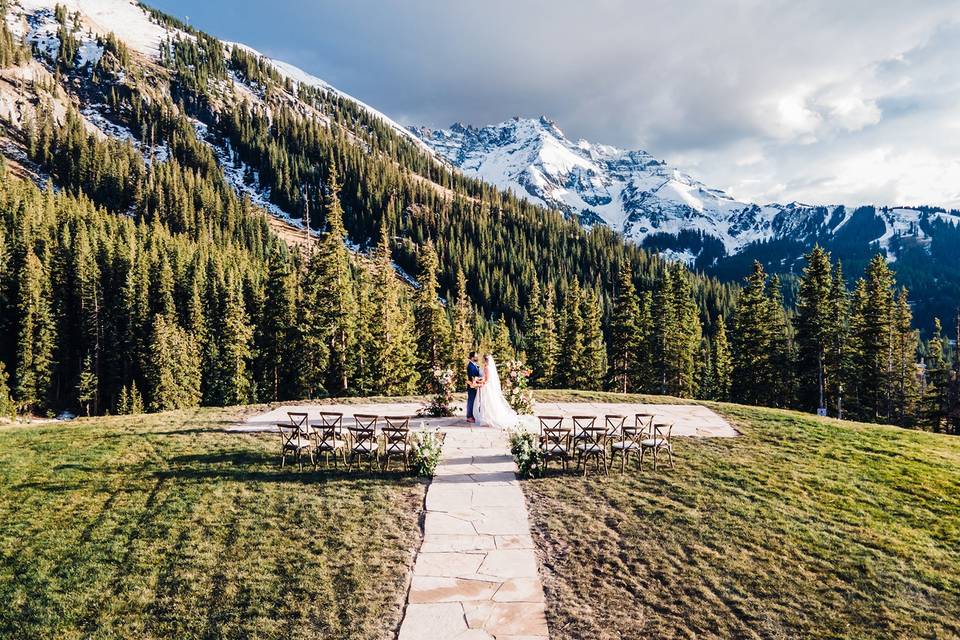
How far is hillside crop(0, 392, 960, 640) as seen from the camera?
6816 millimetres

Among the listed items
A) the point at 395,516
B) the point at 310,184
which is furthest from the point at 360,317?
the point at 310,184

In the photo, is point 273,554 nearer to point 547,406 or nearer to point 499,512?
point 499,512

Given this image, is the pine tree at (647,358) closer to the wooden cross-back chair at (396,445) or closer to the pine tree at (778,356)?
the pine tree at (778,356)

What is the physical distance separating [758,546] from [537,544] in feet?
12.6

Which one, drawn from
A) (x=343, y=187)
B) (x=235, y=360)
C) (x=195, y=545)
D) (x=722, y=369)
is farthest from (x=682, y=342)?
(x=343, y=187)

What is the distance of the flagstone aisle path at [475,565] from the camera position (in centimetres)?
654

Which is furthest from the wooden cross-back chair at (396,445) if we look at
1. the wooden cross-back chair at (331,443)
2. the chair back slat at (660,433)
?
the chair back slat at (660,433)

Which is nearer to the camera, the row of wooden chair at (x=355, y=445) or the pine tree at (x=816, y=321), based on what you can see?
the row of wooden chair at (x=355, y=445)

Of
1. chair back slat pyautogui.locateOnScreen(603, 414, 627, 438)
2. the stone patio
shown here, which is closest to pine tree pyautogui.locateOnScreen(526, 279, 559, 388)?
chair back slat pyautogui.locateOnScreen(603, 414, 627, 438)

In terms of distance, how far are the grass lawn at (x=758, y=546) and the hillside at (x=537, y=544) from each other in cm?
4

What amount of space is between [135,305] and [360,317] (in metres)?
38.9

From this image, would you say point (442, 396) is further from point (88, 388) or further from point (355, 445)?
point (88, 388)

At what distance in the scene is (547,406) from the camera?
758 inches

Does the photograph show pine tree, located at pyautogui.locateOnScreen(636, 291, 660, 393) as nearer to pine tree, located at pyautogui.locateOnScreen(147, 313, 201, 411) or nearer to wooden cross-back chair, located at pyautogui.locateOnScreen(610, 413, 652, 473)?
wooden cross-back chair, located at pyautogui.locateOnScreen(610, 413, 652, 473)
